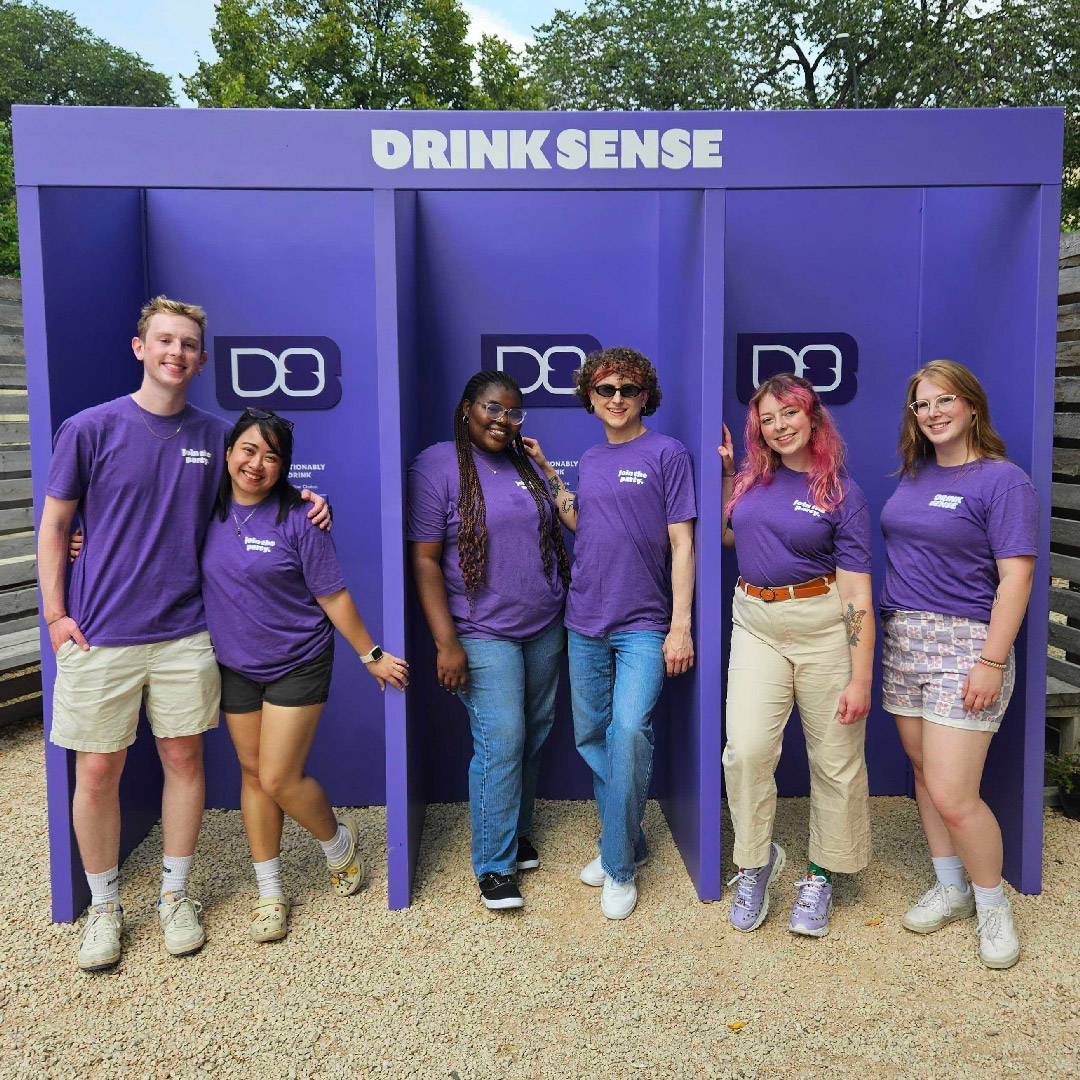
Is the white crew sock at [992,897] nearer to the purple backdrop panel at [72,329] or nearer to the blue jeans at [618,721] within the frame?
the blue jeans at [618,721]

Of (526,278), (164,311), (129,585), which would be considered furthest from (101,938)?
(526,278)

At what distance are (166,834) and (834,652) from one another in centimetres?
229

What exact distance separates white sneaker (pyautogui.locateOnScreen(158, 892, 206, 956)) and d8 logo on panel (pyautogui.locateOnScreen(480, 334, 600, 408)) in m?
2.30

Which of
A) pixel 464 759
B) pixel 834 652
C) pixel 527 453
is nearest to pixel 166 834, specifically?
pixel 464 759

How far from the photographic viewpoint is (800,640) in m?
2.77

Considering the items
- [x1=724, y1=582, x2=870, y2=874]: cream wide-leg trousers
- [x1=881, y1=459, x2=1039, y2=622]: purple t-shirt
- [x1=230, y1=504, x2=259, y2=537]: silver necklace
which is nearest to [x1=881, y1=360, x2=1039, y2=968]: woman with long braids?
[x1=881, y1=459, x2=1039, y2=622]: purple t-shirt

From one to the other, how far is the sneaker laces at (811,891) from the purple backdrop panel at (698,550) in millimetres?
297

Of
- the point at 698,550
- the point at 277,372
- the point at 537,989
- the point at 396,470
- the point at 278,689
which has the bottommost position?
the point at 537,989

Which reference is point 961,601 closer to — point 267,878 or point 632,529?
point 632,529

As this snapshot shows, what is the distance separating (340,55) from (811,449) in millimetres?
17751

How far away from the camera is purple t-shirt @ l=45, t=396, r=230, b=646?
8.59ft

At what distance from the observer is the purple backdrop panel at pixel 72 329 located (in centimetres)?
279

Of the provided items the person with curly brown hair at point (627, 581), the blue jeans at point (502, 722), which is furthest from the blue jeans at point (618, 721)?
the blue jeans at point (502, 722)

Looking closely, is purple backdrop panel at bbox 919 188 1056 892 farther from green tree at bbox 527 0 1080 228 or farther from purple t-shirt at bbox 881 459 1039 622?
green tree at bbox 527 0 1080 228
